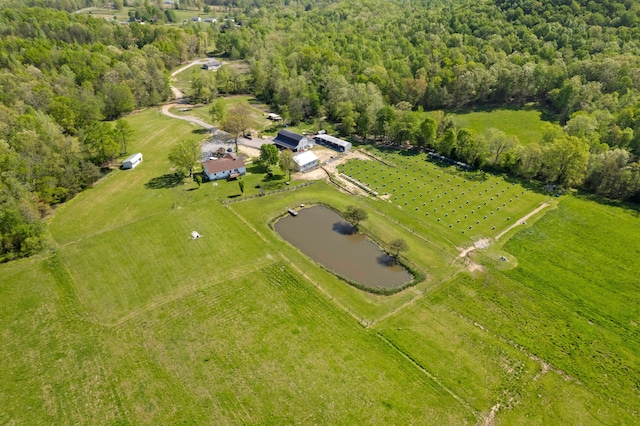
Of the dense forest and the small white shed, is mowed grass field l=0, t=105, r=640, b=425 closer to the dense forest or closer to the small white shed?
the dense forest

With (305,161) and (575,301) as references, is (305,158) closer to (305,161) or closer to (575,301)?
(305,161)

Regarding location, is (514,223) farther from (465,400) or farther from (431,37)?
(431,37)

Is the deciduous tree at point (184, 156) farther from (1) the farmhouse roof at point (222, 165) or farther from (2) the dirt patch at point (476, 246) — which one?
(2) the dirt patch at point (476, 246)

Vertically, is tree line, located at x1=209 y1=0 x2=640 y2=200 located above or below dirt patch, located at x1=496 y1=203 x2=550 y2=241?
above

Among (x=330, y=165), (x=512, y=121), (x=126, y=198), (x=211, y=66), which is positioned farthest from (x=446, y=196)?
(x=211, y=66)

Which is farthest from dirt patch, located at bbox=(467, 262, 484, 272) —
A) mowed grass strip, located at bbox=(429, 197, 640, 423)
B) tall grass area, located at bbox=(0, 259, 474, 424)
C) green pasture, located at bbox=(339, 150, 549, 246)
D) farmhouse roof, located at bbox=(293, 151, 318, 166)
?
farmhouse roof, located at bbox=(293, 151, 318, 166)

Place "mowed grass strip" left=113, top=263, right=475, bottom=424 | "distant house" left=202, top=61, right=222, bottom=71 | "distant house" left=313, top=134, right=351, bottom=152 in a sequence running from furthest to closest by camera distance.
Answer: "distant house" left=202, top=61, right=222, bottom=71 → "distant house" left=313, top=134, right=351, bottom=152 → "mowed grass strip" left=113, top=263, right=475, bottom=424

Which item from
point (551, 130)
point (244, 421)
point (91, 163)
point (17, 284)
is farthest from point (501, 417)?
point (91, 163)
